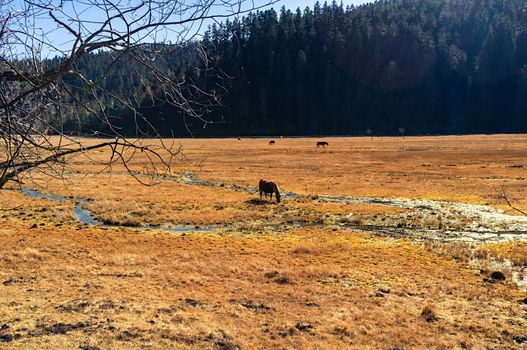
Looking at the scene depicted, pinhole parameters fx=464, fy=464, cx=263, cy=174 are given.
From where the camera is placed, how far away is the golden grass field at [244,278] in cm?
1092

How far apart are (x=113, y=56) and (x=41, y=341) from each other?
8.37m

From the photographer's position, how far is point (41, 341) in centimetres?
1008

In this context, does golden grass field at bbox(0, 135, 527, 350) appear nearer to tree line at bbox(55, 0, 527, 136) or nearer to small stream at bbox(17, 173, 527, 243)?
small stream at bbox(17, 173, 527, 243)

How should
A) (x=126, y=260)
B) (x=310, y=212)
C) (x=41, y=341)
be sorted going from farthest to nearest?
(x=310, y=212) < (x=126, y=260) < (x=41, y=341)

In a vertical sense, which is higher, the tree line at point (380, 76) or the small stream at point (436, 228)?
the tree line at point (380, 76)

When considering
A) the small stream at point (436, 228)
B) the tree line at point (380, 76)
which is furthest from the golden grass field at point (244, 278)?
the tree line at point (380, 76)

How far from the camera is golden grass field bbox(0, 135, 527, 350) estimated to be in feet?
35.8

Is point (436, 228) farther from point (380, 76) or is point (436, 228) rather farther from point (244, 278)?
point (380, 76)

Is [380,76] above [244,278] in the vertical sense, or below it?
above

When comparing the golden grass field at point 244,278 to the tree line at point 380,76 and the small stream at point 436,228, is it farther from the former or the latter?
the tree line at point 380,76

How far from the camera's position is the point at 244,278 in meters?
16.1

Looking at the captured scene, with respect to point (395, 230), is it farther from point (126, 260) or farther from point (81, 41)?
point (81, 41)

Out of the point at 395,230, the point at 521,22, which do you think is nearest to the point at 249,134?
the point at 521,22

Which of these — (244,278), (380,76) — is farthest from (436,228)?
(380,76)
